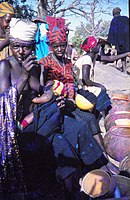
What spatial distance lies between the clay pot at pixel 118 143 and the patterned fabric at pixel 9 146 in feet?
4.61

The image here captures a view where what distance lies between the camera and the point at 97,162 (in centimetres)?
306

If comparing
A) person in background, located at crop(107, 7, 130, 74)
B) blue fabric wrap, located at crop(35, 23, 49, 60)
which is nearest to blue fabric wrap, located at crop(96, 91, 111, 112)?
blue fabric wrap, located at crop(35, 23, 49, 60)

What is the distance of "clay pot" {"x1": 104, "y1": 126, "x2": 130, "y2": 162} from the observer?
11.0 ft

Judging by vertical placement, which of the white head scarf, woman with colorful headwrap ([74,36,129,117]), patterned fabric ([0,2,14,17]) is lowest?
woman with colorful headwrap ([74,36,129,117])

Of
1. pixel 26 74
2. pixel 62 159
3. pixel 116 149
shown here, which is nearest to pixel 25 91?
pixel 26 74

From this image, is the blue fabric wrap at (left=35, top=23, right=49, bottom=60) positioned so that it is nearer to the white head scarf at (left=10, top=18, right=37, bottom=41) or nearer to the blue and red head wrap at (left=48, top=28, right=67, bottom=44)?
the blue and red head wrap at (left=48, top=28, right=67, bottom=44)

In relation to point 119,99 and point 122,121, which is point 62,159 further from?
point 119,99

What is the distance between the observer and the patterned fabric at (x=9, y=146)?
7.38ft

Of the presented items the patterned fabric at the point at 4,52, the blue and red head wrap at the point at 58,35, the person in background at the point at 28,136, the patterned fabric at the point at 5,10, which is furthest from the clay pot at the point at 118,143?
the patterned fabric at the point at 5,10

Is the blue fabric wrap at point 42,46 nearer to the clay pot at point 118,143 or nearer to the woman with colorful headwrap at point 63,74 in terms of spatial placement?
the woman with colorful headwrap at point 63,74

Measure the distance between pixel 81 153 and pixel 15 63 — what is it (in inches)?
42.1

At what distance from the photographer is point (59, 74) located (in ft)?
11.3

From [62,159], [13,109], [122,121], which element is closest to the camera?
[13,109]

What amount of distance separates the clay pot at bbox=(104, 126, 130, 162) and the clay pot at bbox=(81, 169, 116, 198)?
3.11ft
